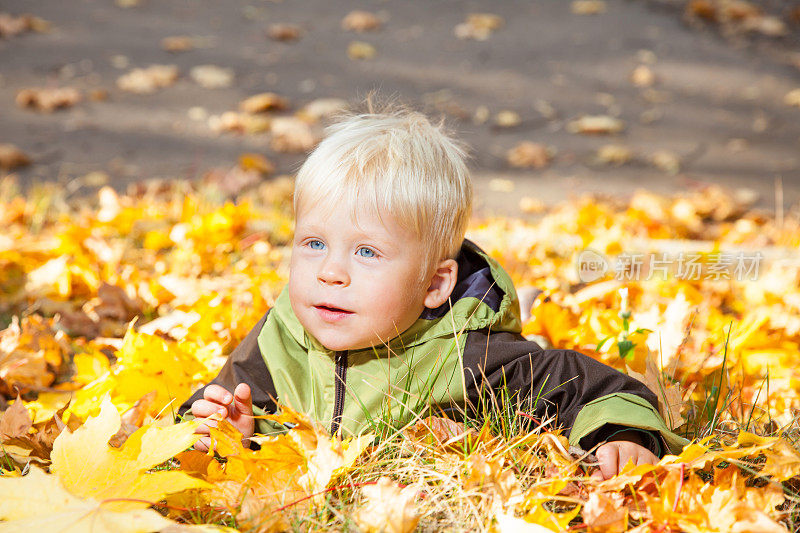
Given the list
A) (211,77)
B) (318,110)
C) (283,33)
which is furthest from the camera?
(283,33)

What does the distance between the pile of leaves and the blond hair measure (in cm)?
47

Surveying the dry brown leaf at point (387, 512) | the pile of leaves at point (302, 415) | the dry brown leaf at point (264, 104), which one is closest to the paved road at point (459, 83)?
the dry brown leaf at point (264, 104)

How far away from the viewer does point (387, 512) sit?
1250 millimetres

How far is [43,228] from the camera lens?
3.46 metres

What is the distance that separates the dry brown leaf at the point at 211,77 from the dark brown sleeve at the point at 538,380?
5.02m

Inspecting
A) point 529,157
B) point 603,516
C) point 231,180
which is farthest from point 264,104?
point 603,516

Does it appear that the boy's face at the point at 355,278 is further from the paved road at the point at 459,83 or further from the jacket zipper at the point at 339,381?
the paved road at the point at 459,83

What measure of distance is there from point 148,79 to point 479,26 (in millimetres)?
3526

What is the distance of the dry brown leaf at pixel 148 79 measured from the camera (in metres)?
5.86

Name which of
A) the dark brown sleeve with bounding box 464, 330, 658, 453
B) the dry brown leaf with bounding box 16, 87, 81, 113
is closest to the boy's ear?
the dark brown sleeve with bounding box 464, 330, 658, 453

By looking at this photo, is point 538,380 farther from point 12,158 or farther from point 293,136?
point 12,158

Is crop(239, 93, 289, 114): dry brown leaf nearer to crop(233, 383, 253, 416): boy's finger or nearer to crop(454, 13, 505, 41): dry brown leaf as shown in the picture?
crop(454, 13, 505, 41): dry brown leaf

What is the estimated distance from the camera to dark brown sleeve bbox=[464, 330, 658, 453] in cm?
166

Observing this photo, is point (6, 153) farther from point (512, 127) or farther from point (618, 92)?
point (618, 92)
